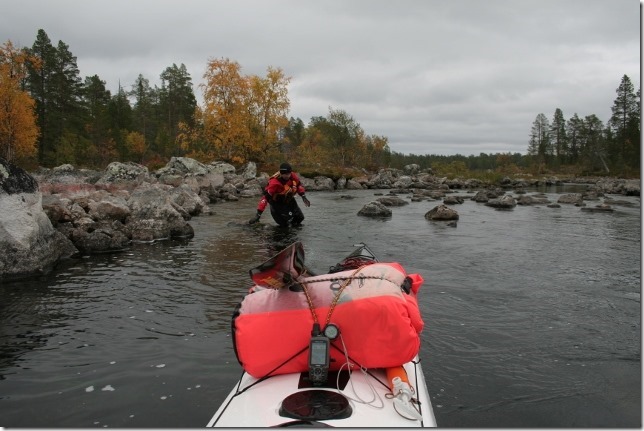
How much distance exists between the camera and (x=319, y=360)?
11.0 feet

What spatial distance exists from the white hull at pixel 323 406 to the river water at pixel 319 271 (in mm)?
814

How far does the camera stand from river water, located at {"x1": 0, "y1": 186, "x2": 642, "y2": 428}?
13.6 feet

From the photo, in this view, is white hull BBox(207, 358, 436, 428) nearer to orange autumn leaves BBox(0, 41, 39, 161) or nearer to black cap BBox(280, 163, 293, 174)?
black cap BBox(280, 163, 293, 174)

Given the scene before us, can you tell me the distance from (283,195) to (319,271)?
5492 millimetres

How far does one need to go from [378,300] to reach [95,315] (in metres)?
4.86

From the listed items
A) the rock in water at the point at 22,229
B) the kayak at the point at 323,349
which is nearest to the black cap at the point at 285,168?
the rock in water at the point at 22,229

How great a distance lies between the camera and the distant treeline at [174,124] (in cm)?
3606

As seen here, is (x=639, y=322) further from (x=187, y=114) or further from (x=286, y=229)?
(x=187, y=114)

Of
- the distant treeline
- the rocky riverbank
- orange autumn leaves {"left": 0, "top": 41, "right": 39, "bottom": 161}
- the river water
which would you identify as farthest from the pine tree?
orange autumn leaves {"left": 0, "top": 41, "right": 39, "bottom": 161}

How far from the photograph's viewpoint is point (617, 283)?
8.15 m

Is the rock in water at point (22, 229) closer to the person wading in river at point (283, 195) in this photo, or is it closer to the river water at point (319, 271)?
the river water at point (319, 271)

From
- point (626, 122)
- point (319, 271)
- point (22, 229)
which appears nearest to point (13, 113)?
point (22, 229)

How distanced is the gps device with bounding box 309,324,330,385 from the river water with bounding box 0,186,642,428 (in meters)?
1.27

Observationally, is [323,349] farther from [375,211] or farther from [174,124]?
[174,124]
